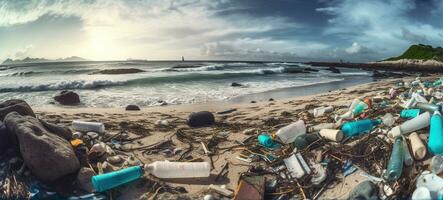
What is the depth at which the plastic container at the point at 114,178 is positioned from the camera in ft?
11.3

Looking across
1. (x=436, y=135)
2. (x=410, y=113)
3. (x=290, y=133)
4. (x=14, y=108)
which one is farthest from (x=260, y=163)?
(x=14, y=108)

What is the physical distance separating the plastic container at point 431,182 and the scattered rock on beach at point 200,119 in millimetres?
4219

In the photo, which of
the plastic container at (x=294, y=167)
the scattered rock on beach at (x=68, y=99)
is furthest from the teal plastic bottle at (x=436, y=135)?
the scattered rock on beach at (x=68, y=99)

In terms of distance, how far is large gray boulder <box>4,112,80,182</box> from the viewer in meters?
3.56

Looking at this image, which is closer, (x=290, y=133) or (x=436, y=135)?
(x=436, y=135)

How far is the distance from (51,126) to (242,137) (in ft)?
9.82

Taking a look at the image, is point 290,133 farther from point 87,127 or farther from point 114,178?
point 87,127

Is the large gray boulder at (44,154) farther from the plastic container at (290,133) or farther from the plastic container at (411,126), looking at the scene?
the plastic container at (411,126)

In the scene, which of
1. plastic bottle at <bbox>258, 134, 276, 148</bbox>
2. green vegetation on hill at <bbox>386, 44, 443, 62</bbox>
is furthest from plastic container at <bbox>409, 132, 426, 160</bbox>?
green vegetation on hill at <bbox>386, 44, 443, 62</bbox>

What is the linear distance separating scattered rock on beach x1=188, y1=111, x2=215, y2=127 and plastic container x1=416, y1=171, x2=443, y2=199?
422 cm

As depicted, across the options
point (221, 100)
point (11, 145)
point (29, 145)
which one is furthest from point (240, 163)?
point (221, 100)

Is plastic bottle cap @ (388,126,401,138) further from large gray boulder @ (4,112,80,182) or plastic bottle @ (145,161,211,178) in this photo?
large gray boulder @ (4,112,80,182)

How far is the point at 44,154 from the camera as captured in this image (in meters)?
3.59

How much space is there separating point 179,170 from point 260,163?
108 cm
